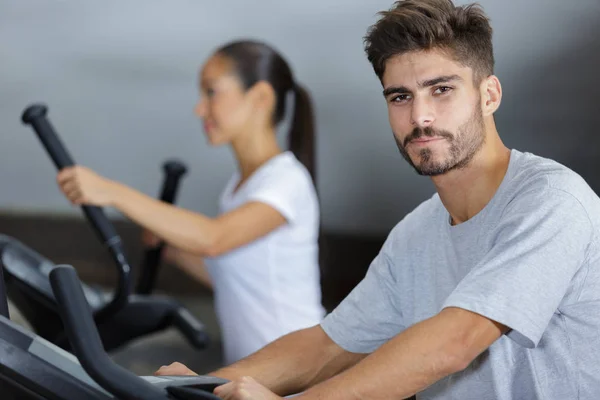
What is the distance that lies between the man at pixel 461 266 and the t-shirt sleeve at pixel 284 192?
0.77 m

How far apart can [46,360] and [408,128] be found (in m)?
0.54

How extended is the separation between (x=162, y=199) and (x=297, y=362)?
134 cm

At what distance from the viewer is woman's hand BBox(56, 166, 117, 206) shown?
211cm

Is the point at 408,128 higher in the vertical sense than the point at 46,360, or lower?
higher

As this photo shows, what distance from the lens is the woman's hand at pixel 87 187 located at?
2109 millimetres

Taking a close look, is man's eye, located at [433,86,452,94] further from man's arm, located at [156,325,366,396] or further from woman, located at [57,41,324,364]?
woman, located at [57,41,324,364]

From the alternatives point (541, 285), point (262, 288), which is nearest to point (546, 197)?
point (541, 285)

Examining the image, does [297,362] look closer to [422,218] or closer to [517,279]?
[422,218]

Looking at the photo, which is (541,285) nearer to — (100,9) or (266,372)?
(266,372)

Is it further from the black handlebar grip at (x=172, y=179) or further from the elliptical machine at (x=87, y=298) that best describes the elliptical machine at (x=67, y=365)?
the black handlebar grip at (x=172, y=179)

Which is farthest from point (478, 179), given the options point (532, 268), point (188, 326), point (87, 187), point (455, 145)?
point (188, 326)

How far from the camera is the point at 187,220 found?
2.11 m

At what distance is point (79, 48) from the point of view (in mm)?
4133

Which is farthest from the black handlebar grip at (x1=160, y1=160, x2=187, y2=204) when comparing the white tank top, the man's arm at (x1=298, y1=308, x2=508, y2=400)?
the man's arm at (x1=298, y1=308, x2=508, y2=400)
